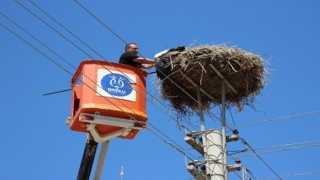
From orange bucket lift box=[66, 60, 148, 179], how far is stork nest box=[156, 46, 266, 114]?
3.45 ft

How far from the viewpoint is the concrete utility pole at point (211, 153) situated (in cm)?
1009

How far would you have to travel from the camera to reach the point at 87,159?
9.56m

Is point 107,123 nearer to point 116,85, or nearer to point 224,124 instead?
point 116,85

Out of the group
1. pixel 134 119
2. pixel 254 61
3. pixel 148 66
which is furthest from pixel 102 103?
pixel 254 61

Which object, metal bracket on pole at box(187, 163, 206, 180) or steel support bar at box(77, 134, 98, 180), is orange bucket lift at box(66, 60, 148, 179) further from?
metal bracket on pole at box(187, 163, 206, 180)

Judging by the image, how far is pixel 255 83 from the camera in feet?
38.9

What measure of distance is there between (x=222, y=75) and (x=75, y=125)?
266 cm

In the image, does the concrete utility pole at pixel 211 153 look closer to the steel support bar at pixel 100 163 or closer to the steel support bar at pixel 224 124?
the steel support bar at pixel 224 124

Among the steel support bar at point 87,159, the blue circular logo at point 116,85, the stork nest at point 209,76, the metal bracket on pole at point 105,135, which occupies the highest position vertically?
the stork nest at point 209,76

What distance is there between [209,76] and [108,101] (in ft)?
7.31

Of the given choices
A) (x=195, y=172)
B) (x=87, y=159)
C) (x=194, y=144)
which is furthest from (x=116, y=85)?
(x=195, y=172)

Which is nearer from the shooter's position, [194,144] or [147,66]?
[194,144]

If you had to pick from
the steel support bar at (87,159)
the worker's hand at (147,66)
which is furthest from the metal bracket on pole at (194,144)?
the steel support bar at (87,159)

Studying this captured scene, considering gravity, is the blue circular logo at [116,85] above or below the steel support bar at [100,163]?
above
